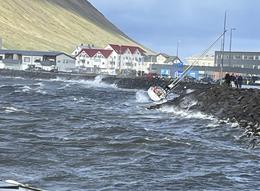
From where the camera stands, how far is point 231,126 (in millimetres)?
26906

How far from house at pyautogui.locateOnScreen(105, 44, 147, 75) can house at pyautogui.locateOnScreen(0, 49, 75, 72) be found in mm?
21279

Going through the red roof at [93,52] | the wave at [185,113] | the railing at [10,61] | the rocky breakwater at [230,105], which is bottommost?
the wave at [185,113]

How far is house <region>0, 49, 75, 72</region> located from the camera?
454ft

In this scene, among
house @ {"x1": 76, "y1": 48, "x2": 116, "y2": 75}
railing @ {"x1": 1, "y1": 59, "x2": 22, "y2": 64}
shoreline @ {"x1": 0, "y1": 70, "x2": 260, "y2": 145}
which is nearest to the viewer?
shoreline @ {"x1": 0, "y1": 70, "x2": 260, "y2": 145}

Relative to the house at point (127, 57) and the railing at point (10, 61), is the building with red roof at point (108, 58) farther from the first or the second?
the railing at point (10, 61)

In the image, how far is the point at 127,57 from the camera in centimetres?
17238

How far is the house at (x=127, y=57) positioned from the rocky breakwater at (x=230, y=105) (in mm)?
123734

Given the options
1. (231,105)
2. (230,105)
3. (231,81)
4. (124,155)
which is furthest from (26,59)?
(124,155)

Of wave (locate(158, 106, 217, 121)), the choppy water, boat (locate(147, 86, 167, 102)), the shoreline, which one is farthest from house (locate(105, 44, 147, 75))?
the choppy water

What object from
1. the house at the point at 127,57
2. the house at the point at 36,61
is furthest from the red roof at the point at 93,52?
the house at the point at 36,61

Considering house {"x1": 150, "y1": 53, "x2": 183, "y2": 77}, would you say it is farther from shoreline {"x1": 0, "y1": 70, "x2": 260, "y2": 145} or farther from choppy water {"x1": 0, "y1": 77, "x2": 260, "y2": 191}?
choppy water {"x1": 0, "y1": 77, "x2": 260, "y2": 191}

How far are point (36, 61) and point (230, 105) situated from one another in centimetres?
11232

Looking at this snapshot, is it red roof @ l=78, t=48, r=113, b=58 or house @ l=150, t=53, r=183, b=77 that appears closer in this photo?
house @ l=150, t=53, r=183, b=77

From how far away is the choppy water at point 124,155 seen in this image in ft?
46.1
